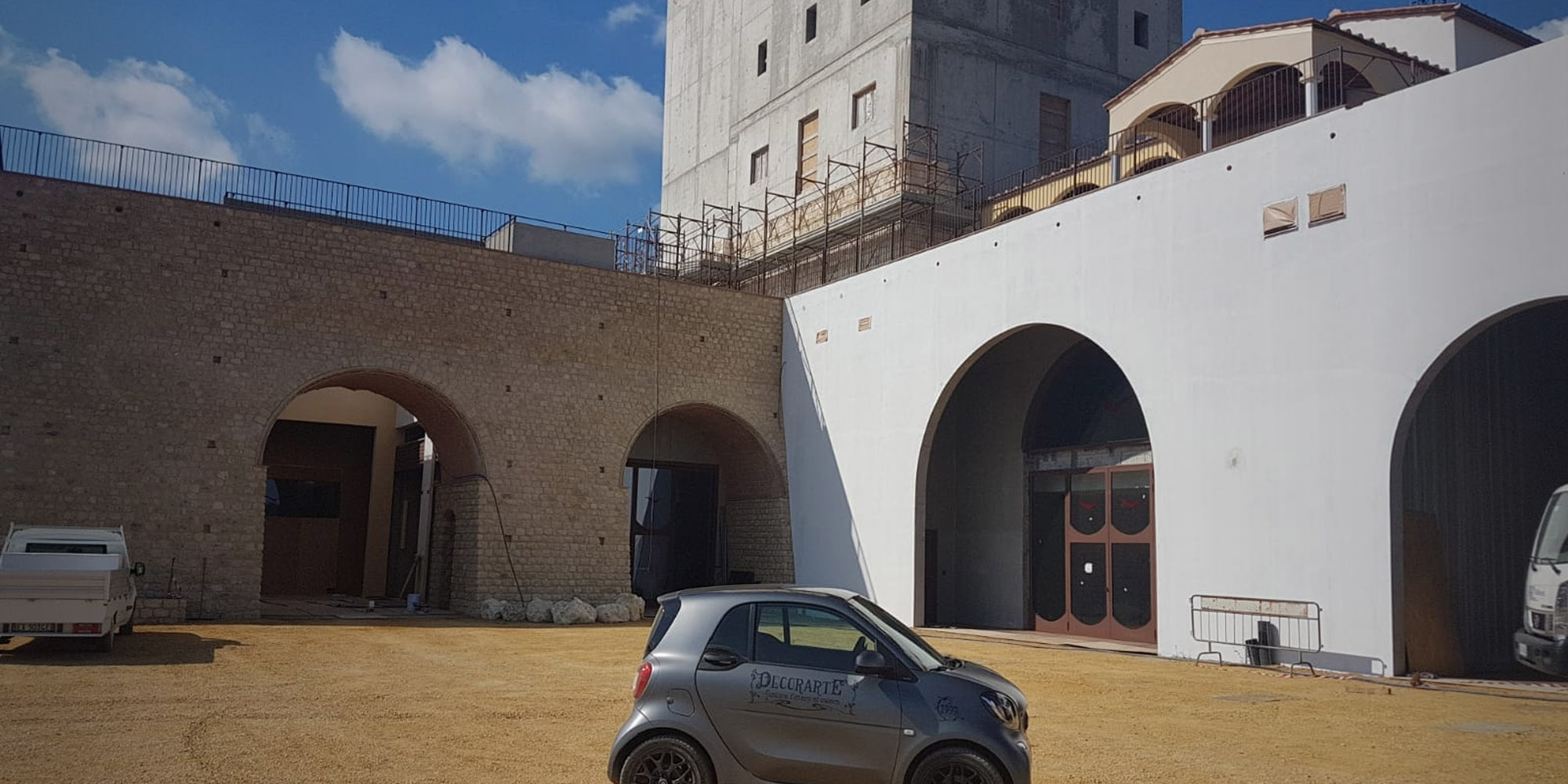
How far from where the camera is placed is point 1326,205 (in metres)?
14.0

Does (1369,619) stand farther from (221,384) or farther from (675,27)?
(675,27)

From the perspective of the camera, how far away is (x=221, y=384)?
61.9ft

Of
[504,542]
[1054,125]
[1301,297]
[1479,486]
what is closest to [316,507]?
[504,542]

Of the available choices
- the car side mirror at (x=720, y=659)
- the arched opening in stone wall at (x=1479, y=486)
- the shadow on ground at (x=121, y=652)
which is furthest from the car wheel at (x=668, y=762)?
the arched opening in stone wall at (x=1479, y=486)

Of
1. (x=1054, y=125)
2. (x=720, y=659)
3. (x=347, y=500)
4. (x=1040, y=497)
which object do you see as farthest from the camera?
(x=1054, y=125)

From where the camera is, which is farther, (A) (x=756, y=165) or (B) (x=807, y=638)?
(A) (x=756, y=165)

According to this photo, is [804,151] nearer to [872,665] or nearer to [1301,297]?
[1301,297]

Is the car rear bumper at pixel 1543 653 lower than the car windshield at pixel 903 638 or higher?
lower

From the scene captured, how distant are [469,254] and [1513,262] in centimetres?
1597

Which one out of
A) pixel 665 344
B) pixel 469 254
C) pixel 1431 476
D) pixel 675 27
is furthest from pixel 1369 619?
pixel 675 27

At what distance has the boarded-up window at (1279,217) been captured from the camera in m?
14.4

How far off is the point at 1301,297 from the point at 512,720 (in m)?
10.2

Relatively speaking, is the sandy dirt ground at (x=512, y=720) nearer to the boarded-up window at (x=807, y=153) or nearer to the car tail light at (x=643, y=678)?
the car tail light at (x=643, y=678)

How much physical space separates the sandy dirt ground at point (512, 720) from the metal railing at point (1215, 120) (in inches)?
385
